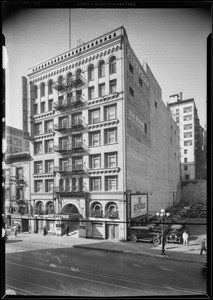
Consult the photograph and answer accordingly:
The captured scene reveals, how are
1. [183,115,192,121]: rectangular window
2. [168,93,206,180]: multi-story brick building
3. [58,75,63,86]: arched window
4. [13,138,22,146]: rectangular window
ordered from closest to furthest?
[168,93,206,180]: multi-story brick building → [13,138,22,146]: rectangular window → [183,115,192,121]: rectangular window → [58,75,63,86]: arched window

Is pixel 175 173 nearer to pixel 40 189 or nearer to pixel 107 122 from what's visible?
pixel 107 122

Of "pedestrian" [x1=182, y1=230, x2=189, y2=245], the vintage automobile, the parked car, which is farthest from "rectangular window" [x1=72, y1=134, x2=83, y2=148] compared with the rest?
"pedestrian" [x1=182, y1=230, x2=189, y2=245]

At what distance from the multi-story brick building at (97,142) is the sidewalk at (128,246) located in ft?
0.86

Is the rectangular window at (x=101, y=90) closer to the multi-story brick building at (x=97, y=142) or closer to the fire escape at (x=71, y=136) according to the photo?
the multi-story brick building at (x=97, y=142)

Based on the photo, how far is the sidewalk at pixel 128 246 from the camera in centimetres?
558

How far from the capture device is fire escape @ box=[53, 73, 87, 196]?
19.4 feet

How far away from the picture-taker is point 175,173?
6070mm

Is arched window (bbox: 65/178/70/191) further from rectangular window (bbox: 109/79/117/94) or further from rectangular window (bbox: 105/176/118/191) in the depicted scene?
rectangular window (bbox: 109/79/117/94)

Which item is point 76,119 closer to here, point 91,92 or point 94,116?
point 94,116

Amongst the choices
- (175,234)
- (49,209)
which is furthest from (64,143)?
(175,234)

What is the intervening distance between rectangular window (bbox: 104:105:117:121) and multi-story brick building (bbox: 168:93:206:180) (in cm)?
163

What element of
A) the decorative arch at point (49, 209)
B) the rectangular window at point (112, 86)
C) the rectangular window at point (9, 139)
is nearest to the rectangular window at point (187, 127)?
the rectangular window at point (112, 86)

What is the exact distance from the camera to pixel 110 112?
5977 millimetres

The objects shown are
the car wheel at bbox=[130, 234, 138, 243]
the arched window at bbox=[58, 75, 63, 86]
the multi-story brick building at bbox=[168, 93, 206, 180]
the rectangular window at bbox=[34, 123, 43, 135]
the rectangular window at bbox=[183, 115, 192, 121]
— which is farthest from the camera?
the rectangular window at bbox=[34, 123, 43, 135]
